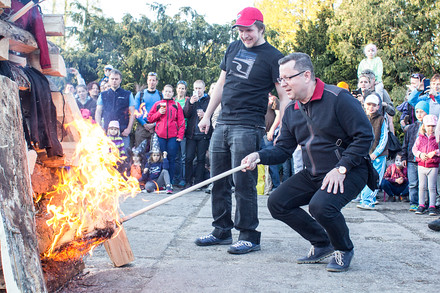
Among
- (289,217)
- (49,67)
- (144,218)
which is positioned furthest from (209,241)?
(49,67)

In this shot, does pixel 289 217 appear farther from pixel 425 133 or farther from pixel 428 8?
pixel 428 8

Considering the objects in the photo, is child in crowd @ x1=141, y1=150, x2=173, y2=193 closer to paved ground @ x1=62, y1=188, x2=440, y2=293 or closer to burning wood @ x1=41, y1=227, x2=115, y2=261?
paved ground @ x1=62, y1=188, x2=440, y2=293

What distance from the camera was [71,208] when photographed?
3.02 metres

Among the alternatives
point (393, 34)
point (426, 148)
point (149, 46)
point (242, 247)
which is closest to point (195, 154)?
point (426, 148)

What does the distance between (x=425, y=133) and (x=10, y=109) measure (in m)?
6.24

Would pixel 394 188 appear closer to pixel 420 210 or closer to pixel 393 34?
pixel 420 210

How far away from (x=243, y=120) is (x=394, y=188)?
4.79 metres

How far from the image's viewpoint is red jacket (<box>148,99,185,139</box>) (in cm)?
874

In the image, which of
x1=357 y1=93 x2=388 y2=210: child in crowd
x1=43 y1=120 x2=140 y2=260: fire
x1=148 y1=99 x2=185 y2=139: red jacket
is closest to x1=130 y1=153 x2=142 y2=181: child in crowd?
x1=148 y1=99 x2=185 y2=139: red jacket

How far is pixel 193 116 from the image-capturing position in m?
9.07

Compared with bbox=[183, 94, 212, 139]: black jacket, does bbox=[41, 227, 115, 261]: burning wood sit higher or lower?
lower

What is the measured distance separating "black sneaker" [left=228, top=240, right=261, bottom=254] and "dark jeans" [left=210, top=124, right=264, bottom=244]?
72 millimetres

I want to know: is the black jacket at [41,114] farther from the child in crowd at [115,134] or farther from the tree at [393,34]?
the tree at [393,34]

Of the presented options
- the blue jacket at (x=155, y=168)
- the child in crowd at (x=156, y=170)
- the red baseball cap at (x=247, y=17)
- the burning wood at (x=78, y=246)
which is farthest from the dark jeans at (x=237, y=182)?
the blue jacket at (x=155, y=168)
